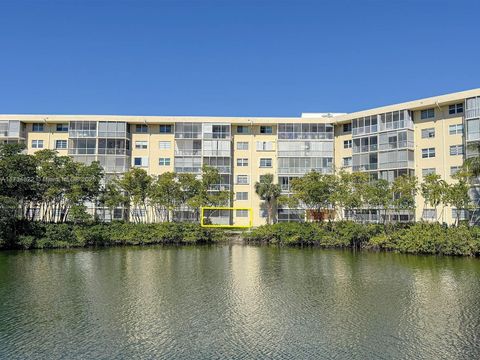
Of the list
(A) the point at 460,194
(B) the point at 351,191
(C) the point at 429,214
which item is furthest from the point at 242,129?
(A) the point at 460,194

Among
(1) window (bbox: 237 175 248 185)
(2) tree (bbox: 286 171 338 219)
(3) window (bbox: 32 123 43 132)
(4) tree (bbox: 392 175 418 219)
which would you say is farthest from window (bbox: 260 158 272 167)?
(3) window (bbox: 32 123 43 132)

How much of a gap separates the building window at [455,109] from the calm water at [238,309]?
2048 centimetres

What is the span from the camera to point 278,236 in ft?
186

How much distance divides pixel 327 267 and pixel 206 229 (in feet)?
78.7

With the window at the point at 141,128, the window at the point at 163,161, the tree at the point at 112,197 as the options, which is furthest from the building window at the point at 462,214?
the window at the point at 141,128

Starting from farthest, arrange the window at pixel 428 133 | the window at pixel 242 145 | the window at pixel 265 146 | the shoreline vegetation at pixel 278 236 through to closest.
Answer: the window at pixel 242 145 < the window at pixel 265 146 < the window at pixel 428 133 < the shoreline vegetation at pixel 278 236

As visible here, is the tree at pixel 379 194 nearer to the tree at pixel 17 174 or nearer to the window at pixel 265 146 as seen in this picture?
the window at pixel 265 146

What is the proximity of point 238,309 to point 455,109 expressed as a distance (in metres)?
41.8

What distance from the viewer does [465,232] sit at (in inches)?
1756

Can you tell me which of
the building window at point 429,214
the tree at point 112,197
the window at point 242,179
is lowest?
the building window at point 429,214

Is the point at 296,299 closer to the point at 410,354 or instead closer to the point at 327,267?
the point at 410,354

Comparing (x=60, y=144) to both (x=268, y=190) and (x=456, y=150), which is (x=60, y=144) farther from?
(x=456, y=150)

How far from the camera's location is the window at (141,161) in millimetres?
65938

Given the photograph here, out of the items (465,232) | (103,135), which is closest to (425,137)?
(465,232)
